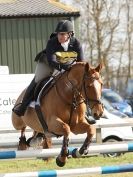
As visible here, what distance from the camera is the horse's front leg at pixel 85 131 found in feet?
27.0

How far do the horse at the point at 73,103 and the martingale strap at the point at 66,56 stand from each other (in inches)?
7.3

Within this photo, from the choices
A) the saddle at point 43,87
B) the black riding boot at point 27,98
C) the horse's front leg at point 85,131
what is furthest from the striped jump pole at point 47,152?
the black riding boot at point 27,98

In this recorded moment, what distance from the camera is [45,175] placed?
756cm

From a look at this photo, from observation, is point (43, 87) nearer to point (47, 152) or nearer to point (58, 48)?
point (58, 48)

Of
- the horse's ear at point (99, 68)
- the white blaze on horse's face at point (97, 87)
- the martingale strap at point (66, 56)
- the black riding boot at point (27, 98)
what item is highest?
the martingale strap at point (66, 56)

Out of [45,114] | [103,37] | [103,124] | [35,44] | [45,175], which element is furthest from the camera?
[103,37]

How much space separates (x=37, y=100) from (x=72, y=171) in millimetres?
1605

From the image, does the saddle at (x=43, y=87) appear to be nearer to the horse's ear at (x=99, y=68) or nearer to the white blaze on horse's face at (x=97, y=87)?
the horse's ear at (x=99, y=68)

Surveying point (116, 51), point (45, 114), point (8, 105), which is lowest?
point (116, 51)

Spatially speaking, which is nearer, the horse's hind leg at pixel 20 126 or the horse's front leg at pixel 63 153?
the horse's front leg at pixel 63 153

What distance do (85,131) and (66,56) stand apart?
1.07m

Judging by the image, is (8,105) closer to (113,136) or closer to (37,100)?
(113,136)

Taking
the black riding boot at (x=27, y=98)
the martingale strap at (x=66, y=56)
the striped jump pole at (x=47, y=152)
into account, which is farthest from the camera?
the black riding boot at (x=27, y=98)

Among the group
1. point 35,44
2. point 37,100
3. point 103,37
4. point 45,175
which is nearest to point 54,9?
point 35,44
